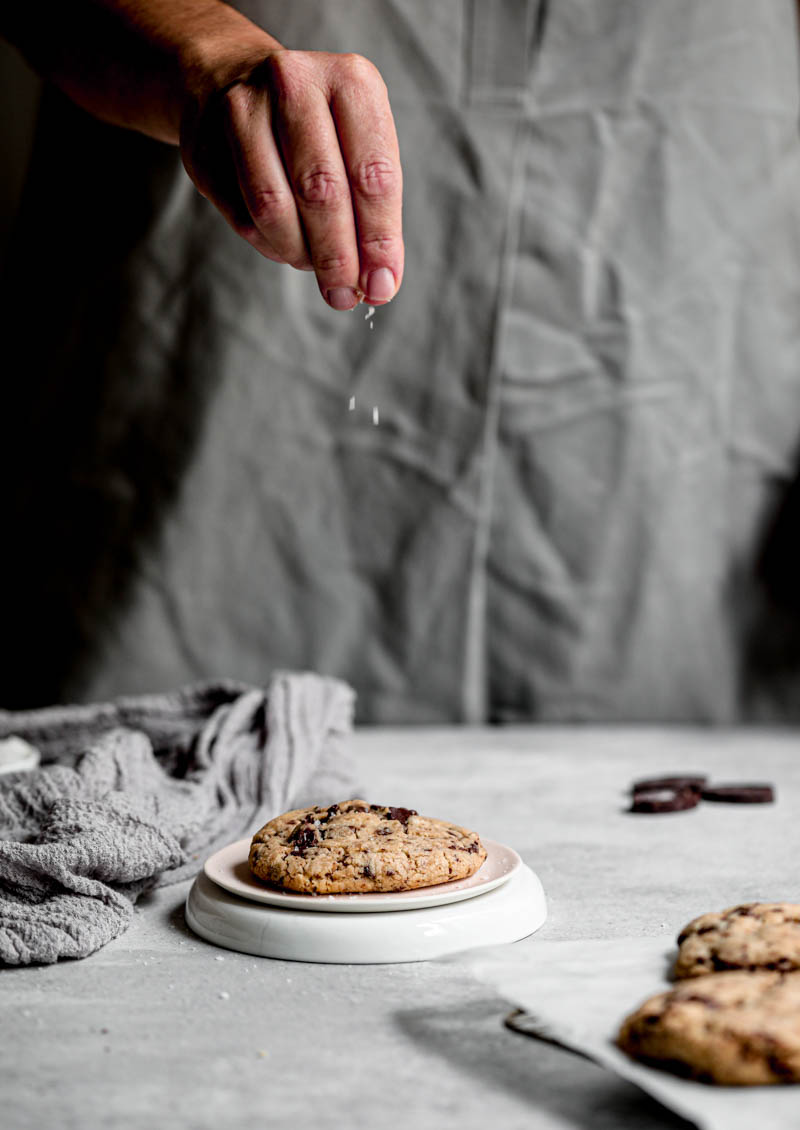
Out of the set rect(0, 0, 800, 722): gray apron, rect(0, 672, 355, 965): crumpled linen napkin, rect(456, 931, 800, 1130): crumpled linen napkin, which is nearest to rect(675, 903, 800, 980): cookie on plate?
rect(456, 931, 800, 1130): crumpled linen napkin

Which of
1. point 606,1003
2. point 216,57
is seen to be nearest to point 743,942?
point 606,1003

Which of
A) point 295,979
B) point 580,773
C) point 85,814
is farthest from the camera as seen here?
point 580,773

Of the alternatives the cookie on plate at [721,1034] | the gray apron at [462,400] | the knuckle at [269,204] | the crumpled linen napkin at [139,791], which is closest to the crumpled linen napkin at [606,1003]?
the cookie on plate at [721,1034]

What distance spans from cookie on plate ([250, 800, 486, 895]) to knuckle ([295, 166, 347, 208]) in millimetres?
449

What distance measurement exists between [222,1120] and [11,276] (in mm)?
1547

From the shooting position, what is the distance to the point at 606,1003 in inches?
21.3

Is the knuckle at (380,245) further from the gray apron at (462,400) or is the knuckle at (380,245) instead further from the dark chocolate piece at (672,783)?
the gray apron at (462,400)

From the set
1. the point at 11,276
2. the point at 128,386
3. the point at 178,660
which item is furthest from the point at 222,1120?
the point at 11,276

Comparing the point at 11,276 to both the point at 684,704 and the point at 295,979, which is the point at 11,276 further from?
the point at 295,979

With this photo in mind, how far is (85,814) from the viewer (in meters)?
0.77

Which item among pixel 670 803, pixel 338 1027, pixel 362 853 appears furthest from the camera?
pixel 670 803

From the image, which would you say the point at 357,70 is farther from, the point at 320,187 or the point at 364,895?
the point at 364,895

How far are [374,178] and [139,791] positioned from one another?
543 millimetres

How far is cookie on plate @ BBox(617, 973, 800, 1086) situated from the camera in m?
0.47
